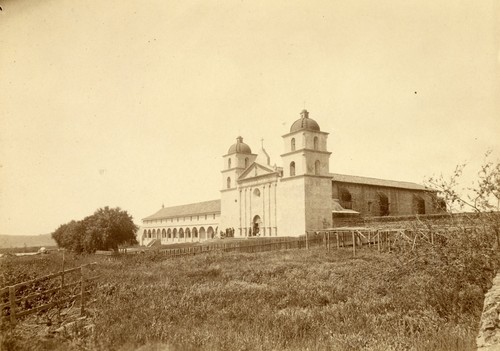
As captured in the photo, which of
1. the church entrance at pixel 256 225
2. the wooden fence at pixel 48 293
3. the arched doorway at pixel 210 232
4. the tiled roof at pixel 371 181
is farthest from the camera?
the arched doorway at pixel 210 232

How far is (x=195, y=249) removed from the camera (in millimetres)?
28359

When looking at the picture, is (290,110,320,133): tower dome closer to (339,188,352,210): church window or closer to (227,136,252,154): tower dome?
(339,188,352,210): church window

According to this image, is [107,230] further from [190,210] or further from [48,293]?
[190,210]

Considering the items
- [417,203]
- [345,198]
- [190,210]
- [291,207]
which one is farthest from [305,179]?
[190,210]

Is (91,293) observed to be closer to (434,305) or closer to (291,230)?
(434,305)

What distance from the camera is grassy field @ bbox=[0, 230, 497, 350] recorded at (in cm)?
643

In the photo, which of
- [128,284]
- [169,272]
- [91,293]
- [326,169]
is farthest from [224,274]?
[326,169]

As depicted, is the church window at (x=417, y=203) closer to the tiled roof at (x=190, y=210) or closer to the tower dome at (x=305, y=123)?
the tower dome at (x=305, y=123)

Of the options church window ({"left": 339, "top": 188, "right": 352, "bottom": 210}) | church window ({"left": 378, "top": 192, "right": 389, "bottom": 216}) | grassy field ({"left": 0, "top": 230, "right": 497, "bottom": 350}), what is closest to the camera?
grassy field ({"left": 0, "top": 230, "right": 497, "bottom": 350})

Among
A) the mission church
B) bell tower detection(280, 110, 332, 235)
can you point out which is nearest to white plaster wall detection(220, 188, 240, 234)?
the mission church

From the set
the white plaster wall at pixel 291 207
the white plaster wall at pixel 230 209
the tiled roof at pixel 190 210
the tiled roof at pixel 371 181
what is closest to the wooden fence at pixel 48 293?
the white plaster wall at pixel 291 207

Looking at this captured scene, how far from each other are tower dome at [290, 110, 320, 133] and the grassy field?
1049 inches

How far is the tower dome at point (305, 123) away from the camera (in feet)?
125

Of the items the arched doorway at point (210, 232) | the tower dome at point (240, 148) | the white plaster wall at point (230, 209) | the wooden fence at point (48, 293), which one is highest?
the tower dome at point (240, 148)
